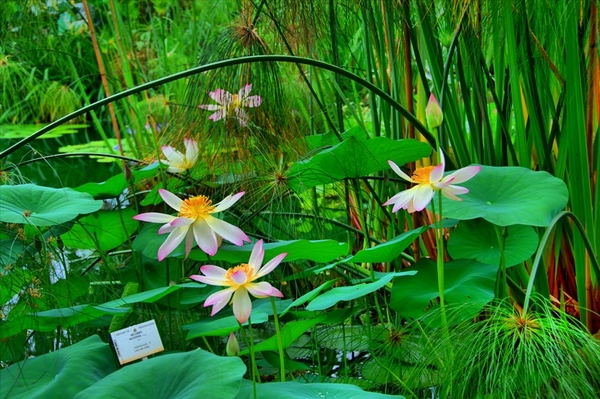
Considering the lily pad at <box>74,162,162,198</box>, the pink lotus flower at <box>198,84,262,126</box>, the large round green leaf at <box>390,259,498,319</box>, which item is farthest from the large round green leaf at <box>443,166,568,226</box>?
the lily pad at <box>74,162,162,198</box>

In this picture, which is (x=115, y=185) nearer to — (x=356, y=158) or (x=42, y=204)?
(x=42, y=204)

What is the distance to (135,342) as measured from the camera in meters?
1.09

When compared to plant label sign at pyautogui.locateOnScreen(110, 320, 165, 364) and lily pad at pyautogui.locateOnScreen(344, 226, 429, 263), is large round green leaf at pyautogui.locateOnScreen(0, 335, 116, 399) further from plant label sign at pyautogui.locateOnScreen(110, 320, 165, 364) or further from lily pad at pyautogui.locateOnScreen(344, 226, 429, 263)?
lily pad at pyautogui.locateOnScreen(344, 226, 429, 263)

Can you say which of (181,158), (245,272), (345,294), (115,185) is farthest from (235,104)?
(245,272)

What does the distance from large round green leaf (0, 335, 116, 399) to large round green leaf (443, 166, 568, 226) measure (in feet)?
1.78

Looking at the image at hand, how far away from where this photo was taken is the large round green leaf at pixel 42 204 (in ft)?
3.94

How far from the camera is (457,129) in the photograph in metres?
1.51

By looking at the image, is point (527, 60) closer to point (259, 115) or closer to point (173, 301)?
point (259, 115)

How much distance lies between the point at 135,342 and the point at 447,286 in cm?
50

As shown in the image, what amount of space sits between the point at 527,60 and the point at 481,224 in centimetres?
33

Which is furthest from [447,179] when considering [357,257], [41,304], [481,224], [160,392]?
[41,304]

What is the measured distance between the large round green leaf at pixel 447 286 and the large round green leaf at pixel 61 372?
1.48 ft

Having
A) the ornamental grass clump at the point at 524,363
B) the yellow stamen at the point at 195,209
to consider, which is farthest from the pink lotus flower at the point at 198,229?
the ornamental grass clump at the point at 524,363

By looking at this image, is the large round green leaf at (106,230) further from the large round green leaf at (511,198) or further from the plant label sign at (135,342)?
the large round green leaf at (511,198)
